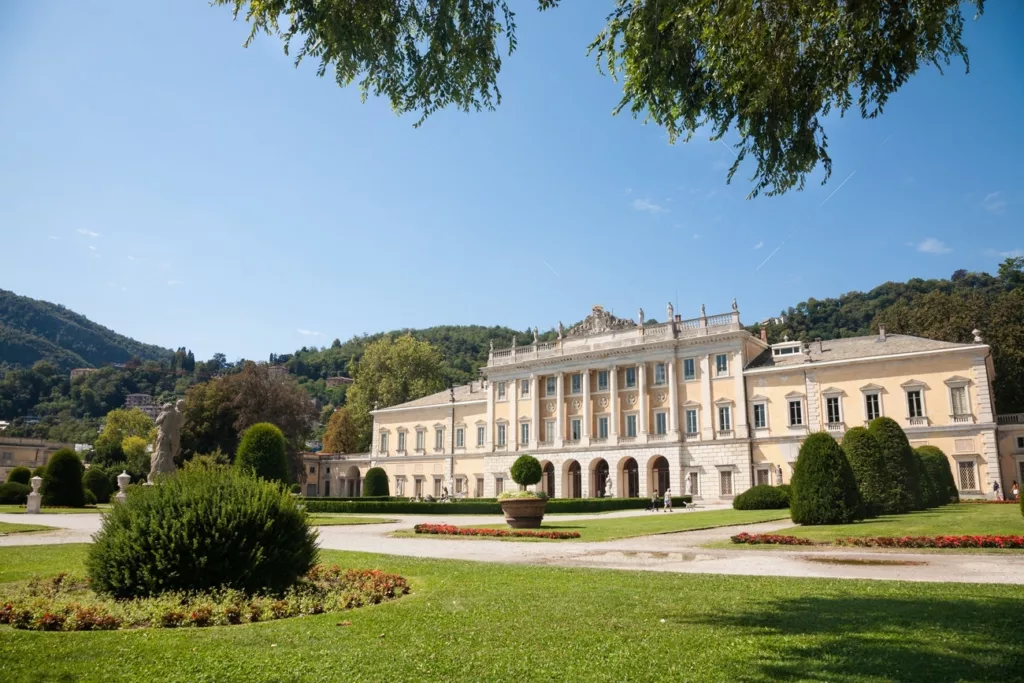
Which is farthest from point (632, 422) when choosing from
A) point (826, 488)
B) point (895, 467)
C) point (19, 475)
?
point (19, 475)

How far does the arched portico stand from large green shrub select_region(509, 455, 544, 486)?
12.7 meters

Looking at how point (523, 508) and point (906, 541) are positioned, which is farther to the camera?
point (523, 508)

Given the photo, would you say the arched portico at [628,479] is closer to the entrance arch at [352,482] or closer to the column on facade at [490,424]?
the column on facade at [490,424]

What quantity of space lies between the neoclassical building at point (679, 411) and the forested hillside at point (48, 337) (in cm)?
→ 4010

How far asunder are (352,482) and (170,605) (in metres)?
69.0

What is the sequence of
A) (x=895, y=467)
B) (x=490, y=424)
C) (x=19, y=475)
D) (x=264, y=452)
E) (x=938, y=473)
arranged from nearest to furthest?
(x=895, y=467) → (x=264, y=452) → (x=938, y=473) → (x=19, y=475) → (x=490, y=424)

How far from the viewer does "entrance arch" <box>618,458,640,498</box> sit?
56406 mm

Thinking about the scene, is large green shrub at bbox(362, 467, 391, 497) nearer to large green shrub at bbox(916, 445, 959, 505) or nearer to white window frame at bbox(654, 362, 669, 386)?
white window frame at bbox(654, 362, 669, 386)

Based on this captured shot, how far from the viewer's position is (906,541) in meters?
15.6

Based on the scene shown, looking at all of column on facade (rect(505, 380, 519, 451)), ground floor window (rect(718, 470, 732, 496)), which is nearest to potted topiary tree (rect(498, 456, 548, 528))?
ground floor window (rect(718, 470, 732, 496))

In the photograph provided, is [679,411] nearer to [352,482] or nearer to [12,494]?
[352,482]

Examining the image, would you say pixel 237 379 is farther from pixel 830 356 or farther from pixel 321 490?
pixel 830 356

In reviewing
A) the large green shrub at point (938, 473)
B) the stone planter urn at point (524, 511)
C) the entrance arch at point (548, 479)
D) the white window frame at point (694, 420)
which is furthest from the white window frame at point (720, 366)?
the stone planter urn at point (524, 511)

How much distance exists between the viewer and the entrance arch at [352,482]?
73625 millimetres
